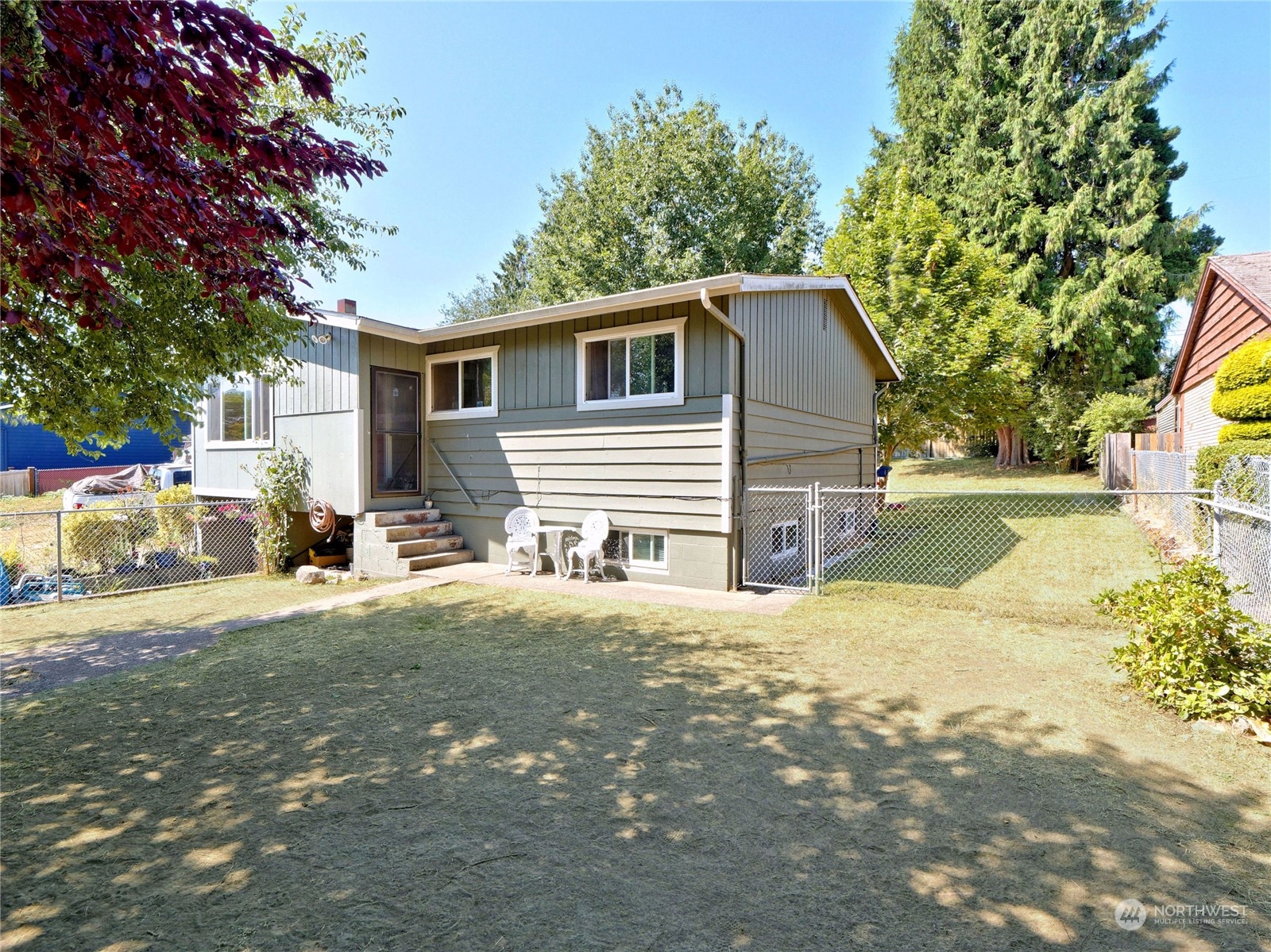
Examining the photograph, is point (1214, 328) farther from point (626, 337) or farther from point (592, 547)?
point (592, 547)

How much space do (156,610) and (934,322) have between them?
1882 centimetres

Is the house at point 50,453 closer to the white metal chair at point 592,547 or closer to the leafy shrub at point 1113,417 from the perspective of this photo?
the white metal chair at point 592,547

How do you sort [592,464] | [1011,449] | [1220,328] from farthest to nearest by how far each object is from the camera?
[1011,449] < [1220,328] < [592,464]

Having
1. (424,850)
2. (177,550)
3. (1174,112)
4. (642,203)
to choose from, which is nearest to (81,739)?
(424,850)

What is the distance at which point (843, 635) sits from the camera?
5910 mm

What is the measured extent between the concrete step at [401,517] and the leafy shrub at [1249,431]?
36.8ft

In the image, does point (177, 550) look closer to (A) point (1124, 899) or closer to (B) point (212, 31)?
(B) point (212, 31)

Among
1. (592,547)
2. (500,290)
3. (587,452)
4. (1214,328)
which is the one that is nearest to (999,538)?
(1214,328)

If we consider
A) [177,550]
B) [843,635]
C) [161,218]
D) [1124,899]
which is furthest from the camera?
[177,550]

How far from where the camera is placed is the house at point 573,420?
7.89 metres

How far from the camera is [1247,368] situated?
8.31 metres

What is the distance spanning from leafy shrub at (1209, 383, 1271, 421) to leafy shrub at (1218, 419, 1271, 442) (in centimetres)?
9

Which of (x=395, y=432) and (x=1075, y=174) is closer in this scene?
(x=395, y=432)

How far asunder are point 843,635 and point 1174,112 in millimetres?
29109
